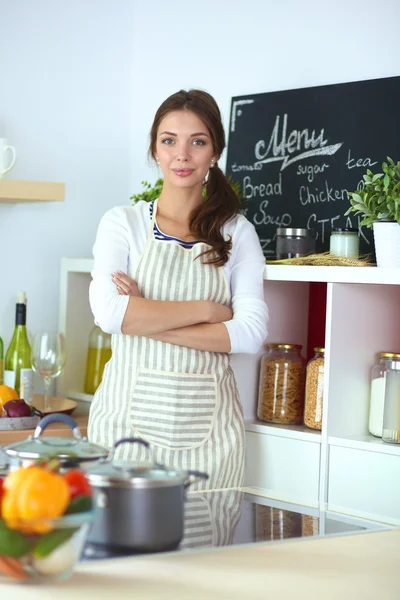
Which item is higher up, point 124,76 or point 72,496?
point 124,76

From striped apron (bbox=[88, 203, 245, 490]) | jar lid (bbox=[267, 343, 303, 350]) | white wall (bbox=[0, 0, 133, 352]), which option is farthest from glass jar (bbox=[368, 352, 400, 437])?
white wall (bbox=[0, 0, 133, 352])

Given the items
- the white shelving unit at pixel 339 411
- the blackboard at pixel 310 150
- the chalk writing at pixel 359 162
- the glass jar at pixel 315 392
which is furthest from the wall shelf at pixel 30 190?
the glass jar at pixel 315 392

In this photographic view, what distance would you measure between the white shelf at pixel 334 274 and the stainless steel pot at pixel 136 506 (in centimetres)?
115

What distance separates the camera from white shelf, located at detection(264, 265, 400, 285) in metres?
2.29

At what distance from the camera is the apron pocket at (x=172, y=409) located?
2.34 m

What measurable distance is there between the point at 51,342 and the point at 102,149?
84cm

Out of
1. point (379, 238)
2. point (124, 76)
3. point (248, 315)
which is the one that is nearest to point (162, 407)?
point (248, 315)

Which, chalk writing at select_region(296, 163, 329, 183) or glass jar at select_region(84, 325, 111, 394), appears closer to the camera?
chalk writing at select_region(296, 163, 329, 183)

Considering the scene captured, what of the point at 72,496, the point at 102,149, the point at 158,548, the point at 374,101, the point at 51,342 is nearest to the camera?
the point at 72,496

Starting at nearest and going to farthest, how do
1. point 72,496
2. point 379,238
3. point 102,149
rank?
point 72,496 < point 379,238 < point 102,149

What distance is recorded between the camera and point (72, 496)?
3.65ft

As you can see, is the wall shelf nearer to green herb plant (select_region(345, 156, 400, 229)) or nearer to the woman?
the woman

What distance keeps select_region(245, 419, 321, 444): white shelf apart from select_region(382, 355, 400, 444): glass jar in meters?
0.18

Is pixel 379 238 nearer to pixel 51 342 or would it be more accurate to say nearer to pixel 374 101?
pixel 374 101
